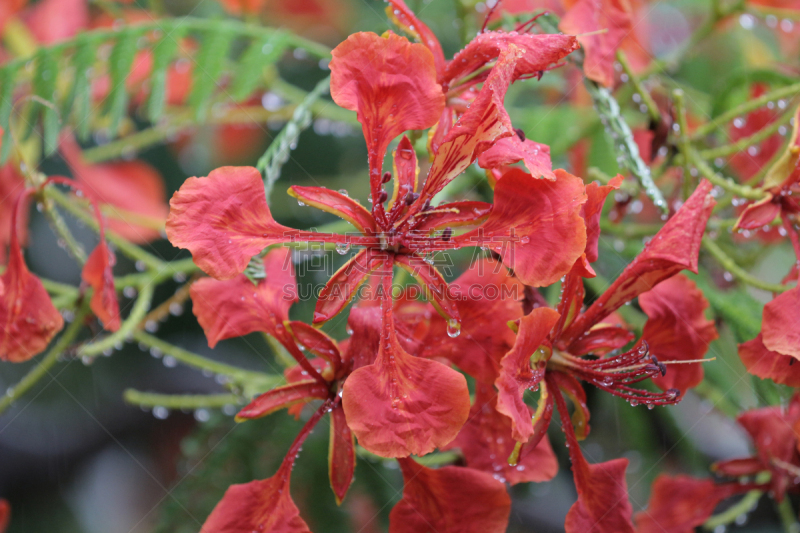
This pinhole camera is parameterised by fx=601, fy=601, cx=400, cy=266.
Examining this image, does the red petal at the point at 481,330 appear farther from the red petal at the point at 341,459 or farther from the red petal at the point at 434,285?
the red petal at the point at 341,459

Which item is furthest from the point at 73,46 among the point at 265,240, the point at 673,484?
the point at 673,484

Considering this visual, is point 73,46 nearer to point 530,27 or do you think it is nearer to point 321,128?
point 321,128

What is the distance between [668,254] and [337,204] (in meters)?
0.37

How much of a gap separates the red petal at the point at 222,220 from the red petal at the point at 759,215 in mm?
545

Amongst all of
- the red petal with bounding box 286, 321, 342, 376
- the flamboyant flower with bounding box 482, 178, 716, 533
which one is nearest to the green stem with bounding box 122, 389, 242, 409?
the red petal with bounding box 286, 321, 342, 376

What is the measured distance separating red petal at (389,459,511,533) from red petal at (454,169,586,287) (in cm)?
25

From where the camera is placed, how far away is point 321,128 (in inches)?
48.8

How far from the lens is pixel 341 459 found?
701 millimetres

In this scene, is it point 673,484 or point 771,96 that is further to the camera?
point 673,484

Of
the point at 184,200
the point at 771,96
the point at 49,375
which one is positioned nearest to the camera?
the point at 184,200

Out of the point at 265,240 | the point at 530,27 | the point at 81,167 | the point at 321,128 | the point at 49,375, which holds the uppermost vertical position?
the point at 530,27

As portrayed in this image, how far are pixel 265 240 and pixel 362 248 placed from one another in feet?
0.35

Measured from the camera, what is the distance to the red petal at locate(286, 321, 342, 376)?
685 millimetres

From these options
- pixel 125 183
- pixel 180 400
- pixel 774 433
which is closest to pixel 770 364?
pixel 774 433
